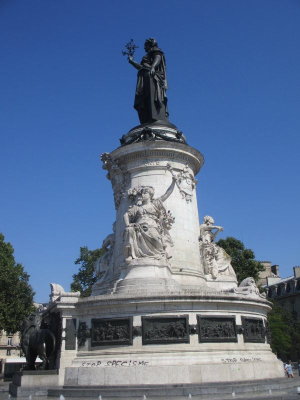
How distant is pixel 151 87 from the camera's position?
23453 mm

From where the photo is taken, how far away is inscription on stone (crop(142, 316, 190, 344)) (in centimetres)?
1476

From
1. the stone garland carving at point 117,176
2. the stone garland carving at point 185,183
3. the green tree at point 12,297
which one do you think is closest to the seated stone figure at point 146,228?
the stone garland carving at point 185,183

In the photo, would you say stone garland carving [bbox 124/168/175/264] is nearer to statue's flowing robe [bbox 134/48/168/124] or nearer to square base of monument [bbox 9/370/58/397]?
square base of monument [bbox 9/370/58/397]

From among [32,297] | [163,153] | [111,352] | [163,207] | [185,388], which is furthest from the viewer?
[32,297]

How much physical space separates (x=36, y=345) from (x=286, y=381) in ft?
30.4

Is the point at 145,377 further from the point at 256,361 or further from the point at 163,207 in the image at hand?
the point at 163,207

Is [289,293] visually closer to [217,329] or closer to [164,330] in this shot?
[217,329]

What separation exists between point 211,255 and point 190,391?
28.0 feet

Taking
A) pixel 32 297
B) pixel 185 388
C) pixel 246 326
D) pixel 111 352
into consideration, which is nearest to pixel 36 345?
pixel 111 352

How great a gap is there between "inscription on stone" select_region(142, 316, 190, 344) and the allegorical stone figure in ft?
37.1

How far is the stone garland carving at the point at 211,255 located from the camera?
67.5 feet

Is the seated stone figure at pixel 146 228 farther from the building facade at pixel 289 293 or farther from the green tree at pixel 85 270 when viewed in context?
the building facade at pixel 289 293

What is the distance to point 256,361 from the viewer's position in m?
15.7

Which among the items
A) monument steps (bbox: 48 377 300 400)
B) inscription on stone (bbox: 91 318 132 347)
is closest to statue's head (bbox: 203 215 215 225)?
inscription on stone (bbox: 91 318 132 347)
